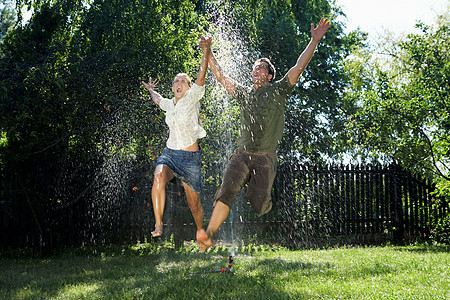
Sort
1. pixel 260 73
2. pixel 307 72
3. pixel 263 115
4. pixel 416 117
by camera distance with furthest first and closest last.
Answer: pixel 307 72 < pixel 416 117 < pixel 260 73 < pixel 263 115

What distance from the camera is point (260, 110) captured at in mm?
3943

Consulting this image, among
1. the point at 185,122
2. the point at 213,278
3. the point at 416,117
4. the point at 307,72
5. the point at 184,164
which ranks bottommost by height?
the point at 213,278

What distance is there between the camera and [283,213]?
11.5 m

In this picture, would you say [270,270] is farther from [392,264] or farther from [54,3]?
Answer: [54,3]

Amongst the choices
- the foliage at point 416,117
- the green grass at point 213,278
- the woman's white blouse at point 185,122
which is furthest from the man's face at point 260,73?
the foliage at point 416,117

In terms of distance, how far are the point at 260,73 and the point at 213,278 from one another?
323cm

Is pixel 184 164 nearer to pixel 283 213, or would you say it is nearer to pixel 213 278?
pixel 213 278

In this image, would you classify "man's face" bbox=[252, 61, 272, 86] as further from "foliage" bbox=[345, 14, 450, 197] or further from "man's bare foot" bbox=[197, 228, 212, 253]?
"foliage" bbox=[345, 14, 450, 197]

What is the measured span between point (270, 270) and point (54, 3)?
7241mm

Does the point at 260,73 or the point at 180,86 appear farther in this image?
the point at 260,73

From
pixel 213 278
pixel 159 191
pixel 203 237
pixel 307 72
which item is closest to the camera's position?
pixel 159 191

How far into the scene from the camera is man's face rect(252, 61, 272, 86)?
13.3 feet

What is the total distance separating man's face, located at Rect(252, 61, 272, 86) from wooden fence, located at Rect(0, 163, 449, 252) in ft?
21.6

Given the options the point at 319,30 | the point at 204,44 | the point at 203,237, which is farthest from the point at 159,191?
the point at 319,30
